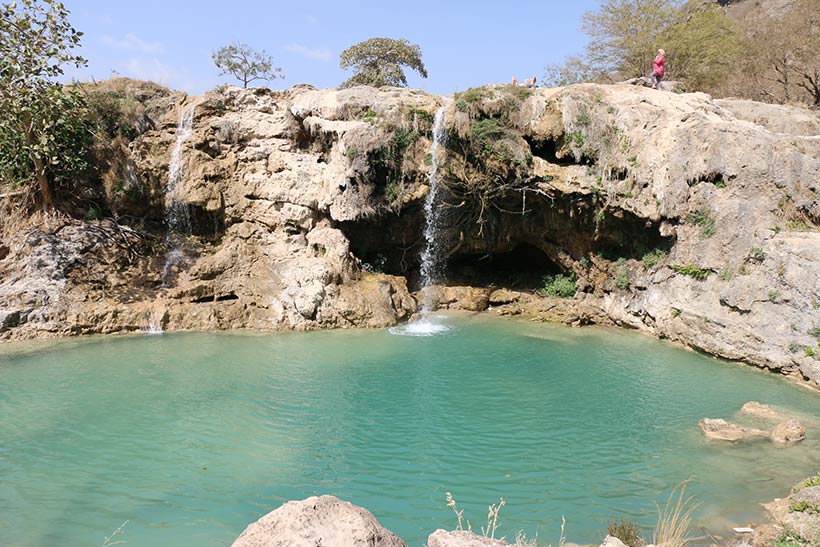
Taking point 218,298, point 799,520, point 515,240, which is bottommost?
point 799,520

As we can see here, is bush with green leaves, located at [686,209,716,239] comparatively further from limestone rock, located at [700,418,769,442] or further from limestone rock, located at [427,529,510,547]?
limestone rock, located at [427,529,510,547]

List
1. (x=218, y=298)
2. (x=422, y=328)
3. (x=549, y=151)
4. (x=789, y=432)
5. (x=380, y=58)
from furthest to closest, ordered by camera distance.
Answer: (x=380, y=58) < (x=549, y=151) < (x=218, y=298) < (x=422, y=328) < (x=789, y=432)

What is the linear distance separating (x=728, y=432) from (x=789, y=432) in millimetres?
966

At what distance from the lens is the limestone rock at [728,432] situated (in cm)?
932

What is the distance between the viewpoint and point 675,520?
6340mm

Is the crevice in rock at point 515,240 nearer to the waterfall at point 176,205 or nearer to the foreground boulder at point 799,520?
the waterfall at point 176,205

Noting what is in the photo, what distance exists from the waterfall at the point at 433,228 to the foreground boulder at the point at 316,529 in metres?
15.0

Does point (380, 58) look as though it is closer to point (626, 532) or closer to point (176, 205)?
point (176, 205)

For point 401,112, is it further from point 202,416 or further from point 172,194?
point 202,416

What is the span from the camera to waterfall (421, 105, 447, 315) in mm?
18625

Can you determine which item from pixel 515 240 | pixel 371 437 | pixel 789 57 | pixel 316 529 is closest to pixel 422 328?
pixel 515 240

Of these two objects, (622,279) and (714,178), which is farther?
(622,279)

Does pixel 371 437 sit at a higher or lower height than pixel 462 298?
lower

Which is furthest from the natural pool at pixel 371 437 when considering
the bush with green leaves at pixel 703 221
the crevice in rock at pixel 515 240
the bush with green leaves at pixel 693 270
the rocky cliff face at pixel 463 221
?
the crevice in rock at pixel 515 240
